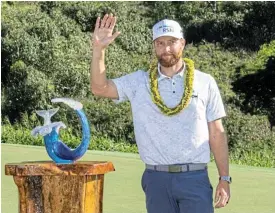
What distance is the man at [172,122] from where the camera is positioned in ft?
13.8

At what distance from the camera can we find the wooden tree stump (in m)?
4.30

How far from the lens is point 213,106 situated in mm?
4309

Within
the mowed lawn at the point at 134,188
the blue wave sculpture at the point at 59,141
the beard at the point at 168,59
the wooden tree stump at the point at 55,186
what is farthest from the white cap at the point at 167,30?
the mowed lawn at the point at 134,188

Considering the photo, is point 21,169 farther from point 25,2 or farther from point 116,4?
point 25,2

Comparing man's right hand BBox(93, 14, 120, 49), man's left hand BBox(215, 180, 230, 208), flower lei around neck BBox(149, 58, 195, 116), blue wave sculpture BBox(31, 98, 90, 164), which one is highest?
man's right hand BBox(93, 14, 120, 49)

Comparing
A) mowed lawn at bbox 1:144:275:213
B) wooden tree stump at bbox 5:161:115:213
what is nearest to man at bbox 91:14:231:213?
wooden tree stump at bbox 5:161:115:213

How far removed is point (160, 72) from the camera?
14.3 feet

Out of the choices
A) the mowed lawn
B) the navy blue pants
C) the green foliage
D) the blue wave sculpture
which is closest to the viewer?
the navy blue pants

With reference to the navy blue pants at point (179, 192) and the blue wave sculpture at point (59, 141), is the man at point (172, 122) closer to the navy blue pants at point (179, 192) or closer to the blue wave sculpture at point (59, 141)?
the navy blue pants at point (179, 192)

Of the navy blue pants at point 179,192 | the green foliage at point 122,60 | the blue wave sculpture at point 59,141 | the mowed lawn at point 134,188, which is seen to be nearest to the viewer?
the navy blue pants at point 179,192

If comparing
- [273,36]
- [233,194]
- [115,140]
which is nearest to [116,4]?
[273,36]

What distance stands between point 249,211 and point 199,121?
329cm

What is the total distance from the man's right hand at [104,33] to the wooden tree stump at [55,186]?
2.04ft

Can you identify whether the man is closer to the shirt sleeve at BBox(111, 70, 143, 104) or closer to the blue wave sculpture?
the shirt sleeve at BBox(111, 70, 143, 104)
